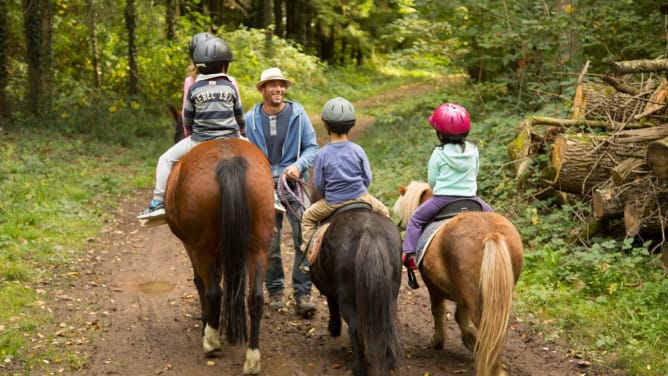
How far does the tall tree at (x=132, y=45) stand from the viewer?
19781 mm

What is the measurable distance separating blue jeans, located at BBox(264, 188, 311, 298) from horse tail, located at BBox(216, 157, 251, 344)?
165 centimetres

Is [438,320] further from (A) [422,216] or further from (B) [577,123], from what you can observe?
(B) [577,123]

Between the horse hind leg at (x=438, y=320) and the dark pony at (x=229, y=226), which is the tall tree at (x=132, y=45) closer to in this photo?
the dark pony at (x=229, y=226)

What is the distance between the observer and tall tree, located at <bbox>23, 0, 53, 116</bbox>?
16.5 meters

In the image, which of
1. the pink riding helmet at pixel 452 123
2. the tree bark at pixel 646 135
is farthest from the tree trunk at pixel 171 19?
the pink riding helmet at pixel 452 123

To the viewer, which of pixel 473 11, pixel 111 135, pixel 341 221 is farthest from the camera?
pixel 111 135

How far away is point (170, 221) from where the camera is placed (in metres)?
6.35

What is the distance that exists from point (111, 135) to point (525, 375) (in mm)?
14421

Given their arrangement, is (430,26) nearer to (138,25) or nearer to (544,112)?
(544,112)

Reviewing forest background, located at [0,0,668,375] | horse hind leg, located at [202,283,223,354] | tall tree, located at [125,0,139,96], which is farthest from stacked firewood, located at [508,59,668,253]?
tall tree, located at [125,0,139,96]

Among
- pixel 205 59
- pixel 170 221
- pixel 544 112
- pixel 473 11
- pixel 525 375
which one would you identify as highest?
pixel 473 11

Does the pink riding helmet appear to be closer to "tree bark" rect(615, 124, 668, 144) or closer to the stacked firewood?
the stacked firewood

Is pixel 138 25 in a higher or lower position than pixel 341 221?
higher

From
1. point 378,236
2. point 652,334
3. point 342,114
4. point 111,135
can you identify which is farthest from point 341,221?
point 111,135
